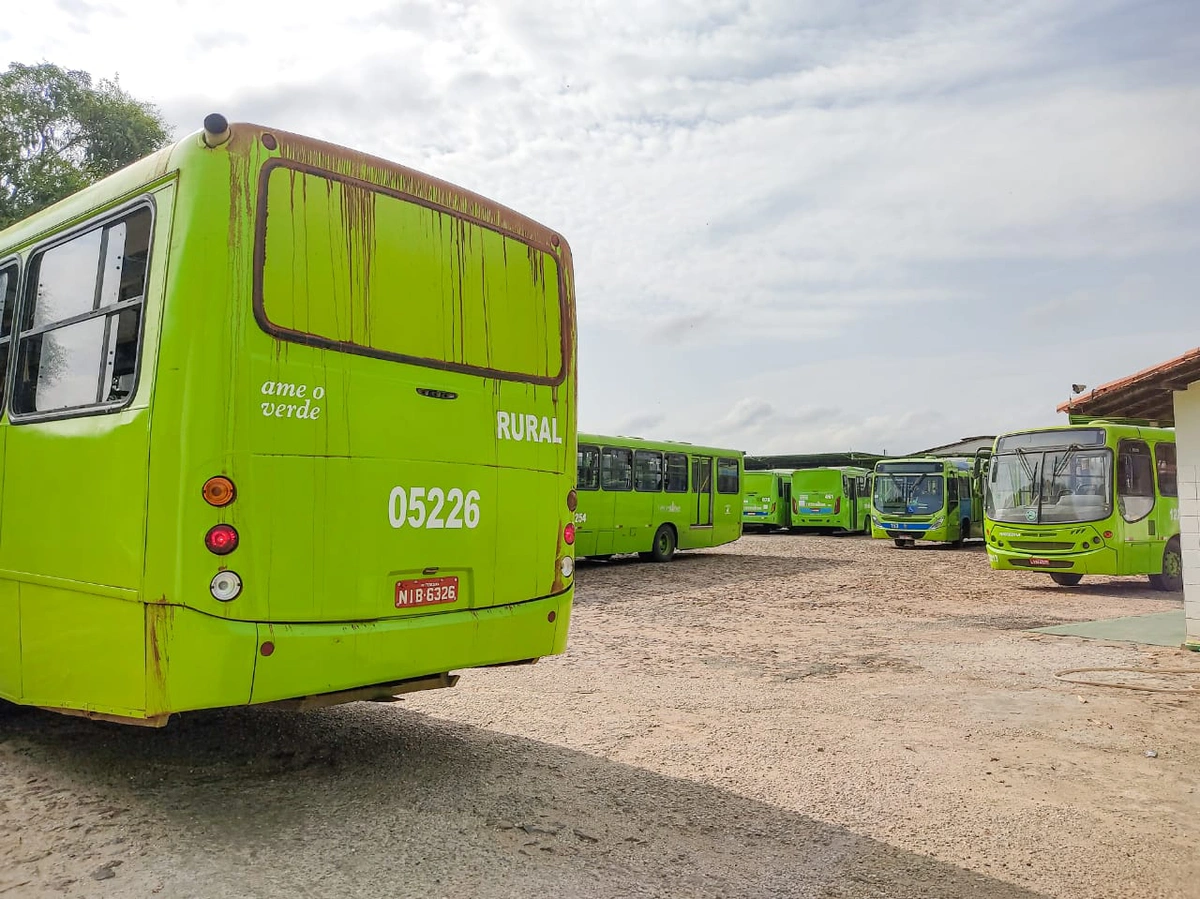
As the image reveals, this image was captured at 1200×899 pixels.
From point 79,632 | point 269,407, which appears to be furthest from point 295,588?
point 79,632

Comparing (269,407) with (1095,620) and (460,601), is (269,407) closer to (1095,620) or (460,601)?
(460,601)

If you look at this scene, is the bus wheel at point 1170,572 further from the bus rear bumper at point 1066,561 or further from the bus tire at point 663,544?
the bus tire at point 663,544

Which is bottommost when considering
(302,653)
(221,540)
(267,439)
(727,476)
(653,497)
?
(302,653)

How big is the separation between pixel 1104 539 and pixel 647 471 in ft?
33.4

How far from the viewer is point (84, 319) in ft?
16.5

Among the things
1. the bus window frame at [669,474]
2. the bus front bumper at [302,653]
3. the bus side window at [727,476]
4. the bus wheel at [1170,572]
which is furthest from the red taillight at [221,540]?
the bus side window at [727,476]

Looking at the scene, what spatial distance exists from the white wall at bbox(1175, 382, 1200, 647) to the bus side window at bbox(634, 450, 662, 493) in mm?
13711

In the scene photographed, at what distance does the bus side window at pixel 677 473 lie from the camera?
24062mm

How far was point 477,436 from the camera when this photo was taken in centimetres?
540

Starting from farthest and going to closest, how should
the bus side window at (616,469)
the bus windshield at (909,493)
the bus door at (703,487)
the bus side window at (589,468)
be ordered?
the bus windshield at (909,493) → the bus door at (703,487) → the bus side window at (616,469) → the bus side window at (589,468)

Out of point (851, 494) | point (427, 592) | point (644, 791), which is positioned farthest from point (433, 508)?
point (851, 494)

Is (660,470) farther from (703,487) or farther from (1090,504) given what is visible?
(1090,504)

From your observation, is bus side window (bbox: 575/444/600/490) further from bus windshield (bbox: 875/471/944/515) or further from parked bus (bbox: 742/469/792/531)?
parked bus (bbox: 742/469/792/531)

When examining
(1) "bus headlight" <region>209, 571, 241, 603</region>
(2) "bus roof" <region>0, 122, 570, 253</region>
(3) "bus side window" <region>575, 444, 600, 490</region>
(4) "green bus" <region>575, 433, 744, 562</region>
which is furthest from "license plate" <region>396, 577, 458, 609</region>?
(3) "bus side window" <region>575, 444, 600, 490</region>
